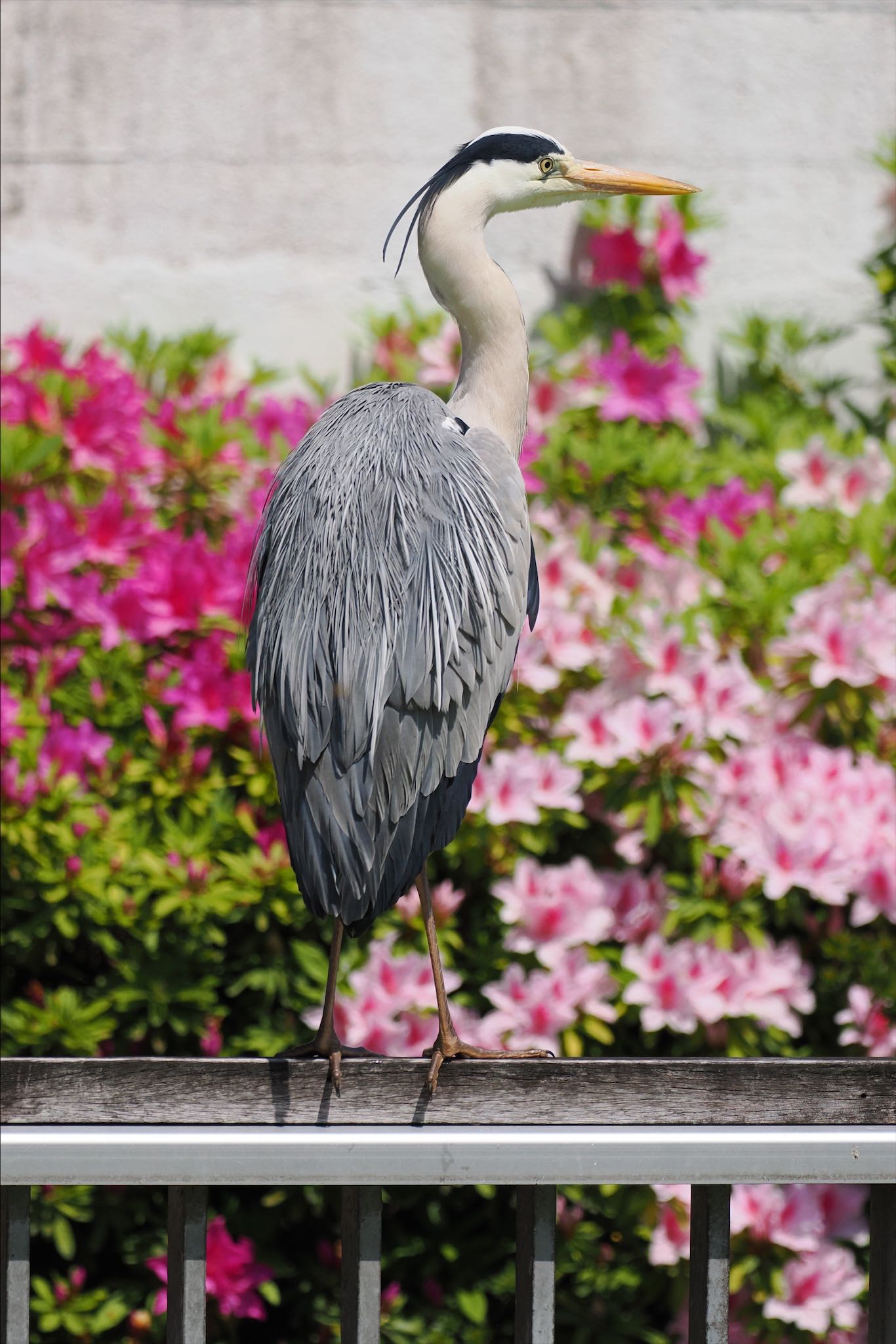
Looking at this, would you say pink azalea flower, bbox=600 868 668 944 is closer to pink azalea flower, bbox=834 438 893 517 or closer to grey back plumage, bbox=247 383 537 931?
grey back plumage, bbox=247 383 537 931

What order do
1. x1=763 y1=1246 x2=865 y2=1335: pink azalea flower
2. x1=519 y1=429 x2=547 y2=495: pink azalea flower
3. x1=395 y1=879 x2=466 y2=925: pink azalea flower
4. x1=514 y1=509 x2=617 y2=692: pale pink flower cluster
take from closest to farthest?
x1=763 y1=1246 x2=865 y2=1335: pink azalea flower → x1=395 y1=879 x2=466 y2=925: pink azalea flower → x1=514 y1=509 x2=617 y2=692: pale pink flower cluster → x1=519 y1=429 x2=547 y2=495: pink azalea flower

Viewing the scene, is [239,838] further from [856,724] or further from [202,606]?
[856,724]

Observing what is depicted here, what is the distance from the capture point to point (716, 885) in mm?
2342

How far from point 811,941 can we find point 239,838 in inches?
38.2

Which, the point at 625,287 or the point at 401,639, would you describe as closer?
the point at 401,639

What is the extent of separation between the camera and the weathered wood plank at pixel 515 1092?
4.28 feet

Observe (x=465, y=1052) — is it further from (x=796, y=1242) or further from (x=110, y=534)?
(x=110, y=534)

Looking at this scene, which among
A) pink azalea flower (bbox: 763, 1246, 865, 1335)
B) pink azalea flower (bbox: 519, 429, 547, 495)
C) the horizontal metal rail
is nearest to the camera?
the horizontal metal rail

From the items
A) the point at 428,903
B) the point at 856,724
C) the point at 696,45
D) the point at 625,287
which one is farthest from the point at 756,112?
the point at 428,903

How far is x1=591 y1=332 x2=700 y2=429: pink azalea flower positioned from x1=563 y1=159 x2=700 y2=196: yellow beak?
3.56ft

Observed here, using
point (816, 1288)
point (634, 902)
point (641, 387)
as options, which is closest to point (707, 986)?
point (634, 902)

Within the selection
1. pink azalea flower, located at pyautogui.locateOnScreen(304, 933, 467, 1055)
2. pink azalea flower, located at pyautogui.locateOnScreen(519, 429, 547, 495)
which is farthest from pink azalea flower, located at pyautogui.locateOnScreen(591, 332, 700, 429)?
pink azalea flower, located at pyautogui.locateOnScreen(304, 933, 467, 1055)

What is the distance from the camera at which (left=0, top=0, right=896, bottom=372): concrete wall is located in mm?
3490

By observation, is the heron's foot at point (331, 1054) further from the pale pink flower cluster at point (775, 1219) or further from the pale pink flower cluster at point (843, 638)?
the pale pink flower cluster at point (843, 638)
